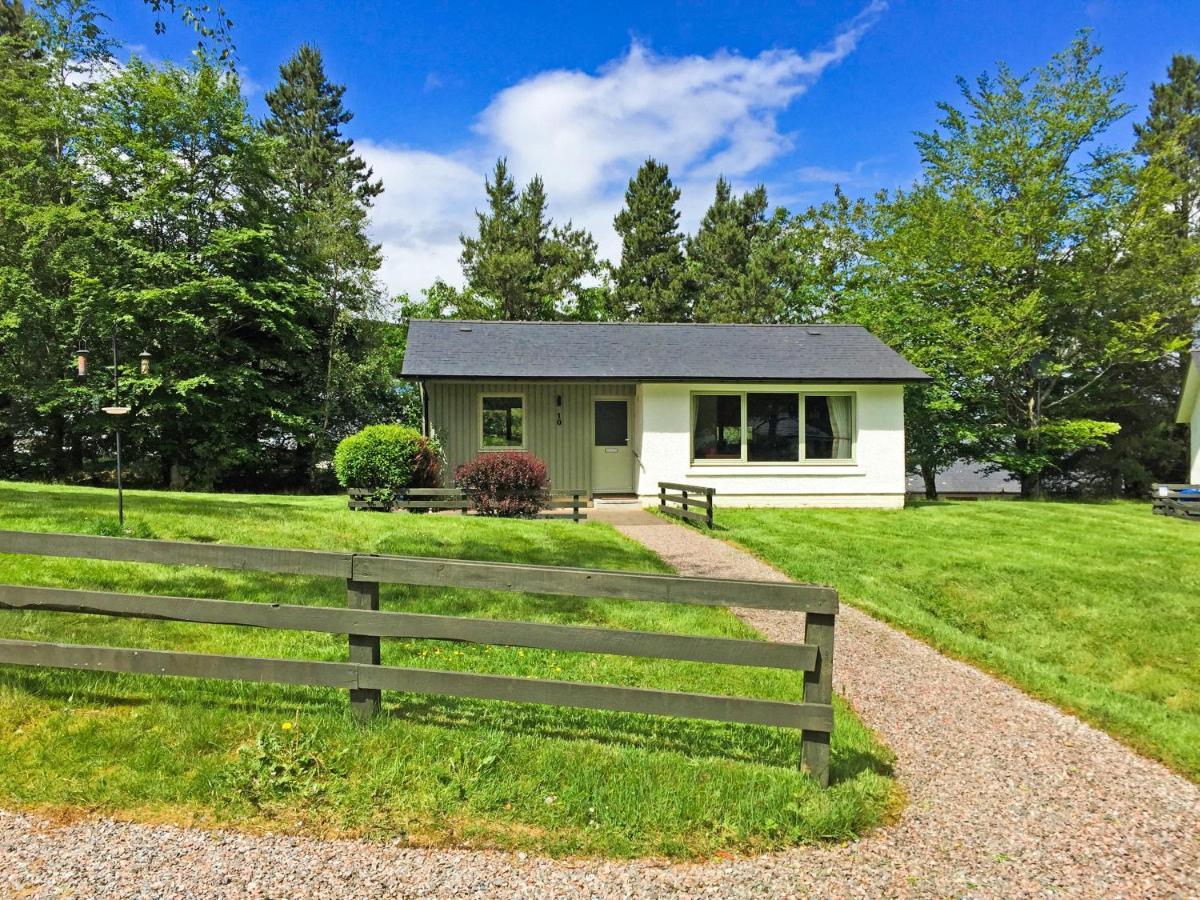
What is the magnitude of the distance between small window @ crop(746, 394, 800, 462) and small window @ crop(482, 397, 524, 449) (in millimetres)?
5799

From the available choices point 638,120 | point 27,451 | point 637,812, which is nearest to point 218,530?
point 637,812

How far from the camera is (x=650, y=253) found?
3678 centimetres

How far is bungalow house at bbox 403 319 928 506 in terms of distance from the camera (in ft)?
53.0

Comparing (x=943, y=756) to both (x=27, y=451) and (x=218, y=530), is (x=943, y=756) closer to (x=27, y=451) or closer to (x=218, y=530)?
(x=218, y=530)

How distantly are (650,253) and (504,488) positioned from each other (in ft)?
87.6

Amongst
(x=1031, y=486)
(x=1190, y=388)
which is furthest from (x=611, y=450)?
(x=1190, y=388)

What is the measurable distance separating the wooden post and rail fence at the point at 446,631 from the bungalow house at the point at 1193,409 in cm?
2397

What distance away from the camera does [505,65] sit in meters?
16.6

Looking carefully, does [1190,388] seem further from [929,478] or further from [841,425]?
[841,425]

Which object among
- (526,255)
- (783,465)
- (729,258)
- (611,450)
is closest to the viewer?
(783,465)

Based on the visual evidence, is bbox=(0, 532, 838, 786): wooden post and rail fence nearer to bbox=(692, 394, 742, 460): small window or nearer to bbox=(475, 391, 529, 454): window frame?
bbox=(475, 391, 529, 454): window frame

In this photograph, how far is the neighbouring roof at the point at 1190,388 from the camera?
19625 millimetres

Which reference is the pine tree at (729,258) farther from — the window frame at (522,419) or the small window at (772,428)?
the window frame at (522,419)

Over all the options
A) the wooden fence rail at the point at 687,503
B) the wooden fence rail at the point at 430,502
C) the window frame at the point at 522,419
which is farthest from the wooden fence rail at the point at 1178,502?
the window frame at the point at 522,419
